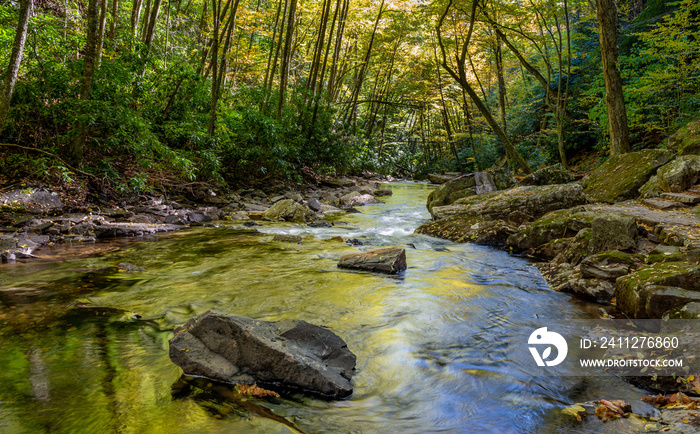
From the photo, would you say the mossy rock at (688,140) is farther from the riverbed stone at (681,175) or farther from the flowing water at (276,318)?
the flowing water at (276,318)

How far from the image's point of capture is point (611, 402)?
91.1 inches

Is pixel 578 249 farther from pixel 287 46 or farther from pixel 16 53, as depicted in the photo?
pixel 287 46

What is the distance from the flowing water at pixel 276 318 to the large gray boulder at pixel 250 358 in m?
0.12

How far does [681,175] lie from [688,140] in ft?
6.36

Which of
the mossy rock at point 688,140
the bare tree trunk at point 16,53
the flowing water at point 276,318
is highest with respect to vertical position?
the bare tree trunk at point 16,53

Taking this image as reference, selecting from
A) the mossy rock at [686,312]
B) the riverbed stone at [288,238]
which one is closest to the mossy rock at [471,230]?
the riverbed stone at [288,238]

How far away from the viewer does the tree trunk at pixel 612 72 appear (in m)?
8.45

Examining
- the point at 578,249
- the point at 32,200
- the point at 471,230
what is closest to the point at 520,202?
the point at 471,230

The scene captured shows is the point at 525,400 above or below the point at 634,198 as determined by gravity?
below

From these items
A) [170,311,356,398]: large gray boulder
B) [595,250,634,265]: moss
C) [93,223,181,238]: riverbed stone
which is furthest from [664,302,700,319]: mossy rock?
[93,223,181,238]: riverbed stone

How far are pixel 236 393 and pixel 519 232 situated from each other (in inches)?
233

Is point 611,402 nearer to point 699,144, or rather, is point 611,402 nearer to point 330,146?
point 699,144

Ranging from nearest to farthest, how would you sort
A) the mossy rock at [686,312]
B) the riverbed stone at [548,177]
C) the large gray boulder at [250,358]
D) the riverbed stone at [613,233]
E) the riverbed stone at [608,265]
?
the large gray boulder at [250,358]
the mossy rock at [686,312]
the riverbed stone at [608,265]
the riverbed stone at [613,233]
the riverbed stone at [548,177]

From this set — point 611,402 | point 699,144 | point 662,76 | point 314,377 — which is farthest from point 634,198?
point 314,377
